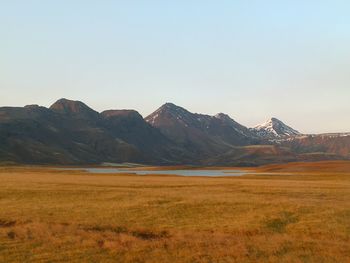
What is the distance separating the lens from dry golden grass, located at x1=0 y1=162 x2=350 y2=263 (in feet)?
87.6

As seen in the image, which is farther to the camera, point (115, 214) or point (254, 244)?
point (115, 214)

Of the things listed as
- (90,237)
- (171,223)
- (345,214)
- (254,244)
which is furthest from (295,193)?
(90,237)

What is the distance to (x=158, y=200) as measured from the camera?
51812 millimetres

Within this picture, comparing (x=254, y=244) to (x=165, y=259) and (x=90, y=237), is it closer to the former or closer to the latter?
(x=165, y=259)

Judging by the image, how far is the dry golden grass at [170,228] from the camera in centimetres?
2669

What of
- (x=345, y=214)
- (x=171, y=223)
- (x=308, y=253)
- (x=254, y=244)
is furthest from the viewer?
(x=345, y=214)

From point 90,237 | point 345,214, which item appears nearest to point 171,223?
point 90,237

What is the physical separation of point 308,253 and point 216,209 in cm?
1833

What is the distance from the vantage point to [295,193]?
6094 centimetres

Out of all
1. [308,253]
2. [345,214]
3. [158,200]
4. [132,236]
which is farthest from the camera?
[158,200]

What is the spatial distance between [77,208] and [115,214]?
5.50m

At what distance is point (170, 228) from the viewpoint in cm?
3619

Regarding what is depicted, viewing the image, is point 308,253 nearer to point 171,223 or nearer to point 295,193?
point 171,223

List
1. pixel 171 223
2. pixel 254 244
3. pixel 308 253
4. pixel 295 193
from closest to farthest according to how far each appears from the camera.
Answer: pixel 308 253
pixel 254 244
pixel 171 223
pixel 295 193
